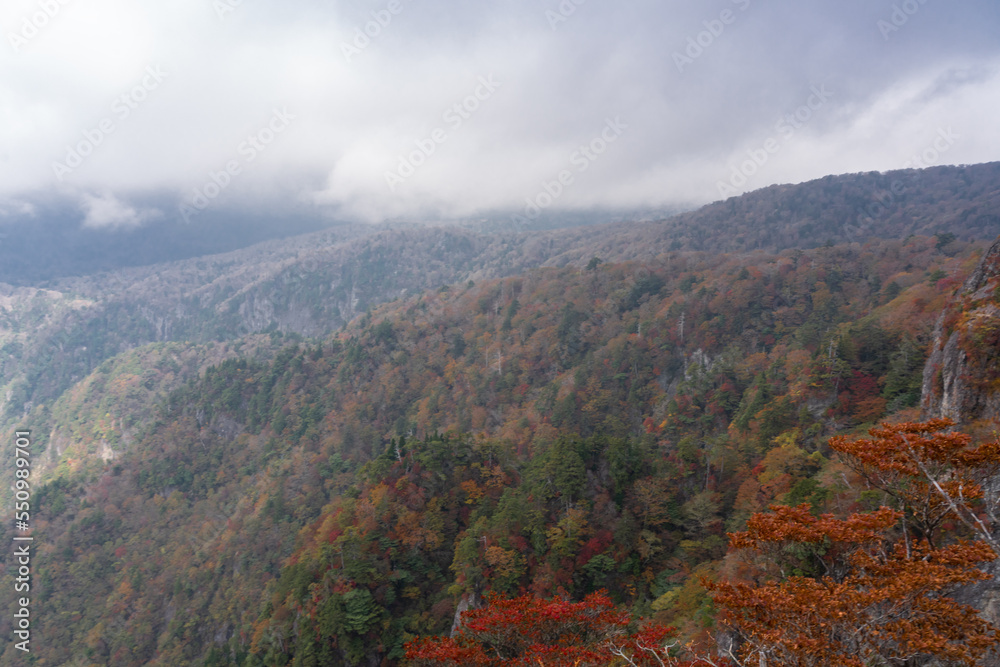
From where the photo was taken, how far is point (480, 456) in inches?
1841

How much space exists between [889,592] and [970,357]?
54.7 feet

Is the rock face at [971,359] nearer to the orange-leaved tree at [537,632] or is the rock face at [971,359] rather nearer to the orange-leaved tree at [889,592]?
the orange-leaved tree at [889,592]

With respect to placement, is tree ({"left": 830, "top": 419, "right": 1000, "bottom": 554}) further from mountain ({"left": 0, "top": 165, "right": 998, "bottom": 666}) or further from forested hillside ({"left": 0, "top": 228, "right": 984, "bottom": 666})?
forested hillside ({"left": 0, "top": 228, "right": 984, "bottom": 666})

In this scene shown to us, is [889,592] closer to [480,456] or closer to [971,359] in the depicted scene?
[971,359]

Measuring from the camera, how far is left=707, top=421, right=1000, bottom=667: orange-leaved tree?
8.96m

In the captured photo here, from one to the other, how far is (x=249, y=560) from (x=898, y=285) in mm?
98066

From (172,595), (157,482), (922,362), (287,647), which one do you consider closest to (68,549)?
(157,482)

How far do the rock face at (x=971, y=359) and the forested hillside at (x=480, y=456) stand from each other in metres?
5.81

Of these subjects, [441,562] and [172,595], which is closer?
[441,562]

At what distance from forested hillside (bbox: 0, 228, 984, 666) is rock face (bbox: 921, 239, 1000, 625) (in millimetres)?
5813

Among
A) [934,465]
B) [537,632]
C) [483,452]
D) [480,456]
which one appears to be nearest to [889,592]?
[934,465]

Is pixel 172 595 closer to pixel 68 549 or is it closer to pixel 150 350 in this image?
pixel 68 549

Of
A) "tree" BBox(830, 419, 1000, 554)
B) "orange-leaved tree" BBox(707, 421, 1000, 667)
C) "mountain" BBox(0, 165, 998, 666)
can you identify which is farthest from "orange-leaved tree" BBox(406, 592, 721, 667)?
"tree" BBox(830, 419, 1000, 554)

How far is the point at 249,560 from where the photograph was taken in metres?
66.3
